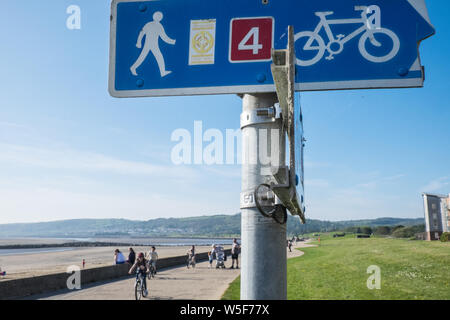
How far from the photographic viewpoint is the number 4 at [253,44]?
1.82 meters

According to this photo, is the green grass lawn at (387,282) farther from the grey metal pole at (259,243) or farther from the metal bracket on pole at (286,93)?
the metal bracket on pole at (286,93)

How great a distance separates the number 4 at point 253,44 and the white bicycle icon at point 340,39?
0.63ft

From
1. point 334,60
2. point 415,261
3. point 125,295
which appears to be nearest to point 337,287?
point 415,261

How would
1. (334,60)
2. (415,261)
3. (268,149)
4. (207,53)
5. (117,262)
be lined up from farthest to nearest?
(117,262), (415,261), (207,53), (334,60), (268,149)

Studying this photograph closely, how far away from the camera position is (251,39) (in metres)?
1.83

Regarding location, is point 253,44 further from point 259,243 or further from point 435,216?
point 435,216

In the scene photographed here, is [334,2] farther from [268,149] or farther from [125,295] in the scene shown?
[125,295]

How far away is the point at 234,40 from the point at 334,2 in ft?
1.72

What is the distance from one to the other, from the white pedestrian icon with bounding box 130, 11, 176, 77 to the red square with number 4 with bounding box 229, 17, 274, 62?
0.34m

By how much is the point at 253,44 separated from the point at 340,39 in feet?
1.39

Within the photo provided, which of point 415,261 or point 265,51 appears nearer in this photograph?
point 265,51

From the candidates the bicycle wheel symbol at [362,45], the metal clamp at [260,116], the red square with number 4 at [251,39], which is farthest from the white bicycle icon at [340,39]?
the metal clamp at [260,116]

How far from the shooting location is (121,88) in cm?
195

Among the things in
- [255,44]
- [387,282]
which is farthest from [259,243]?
[387,282]
